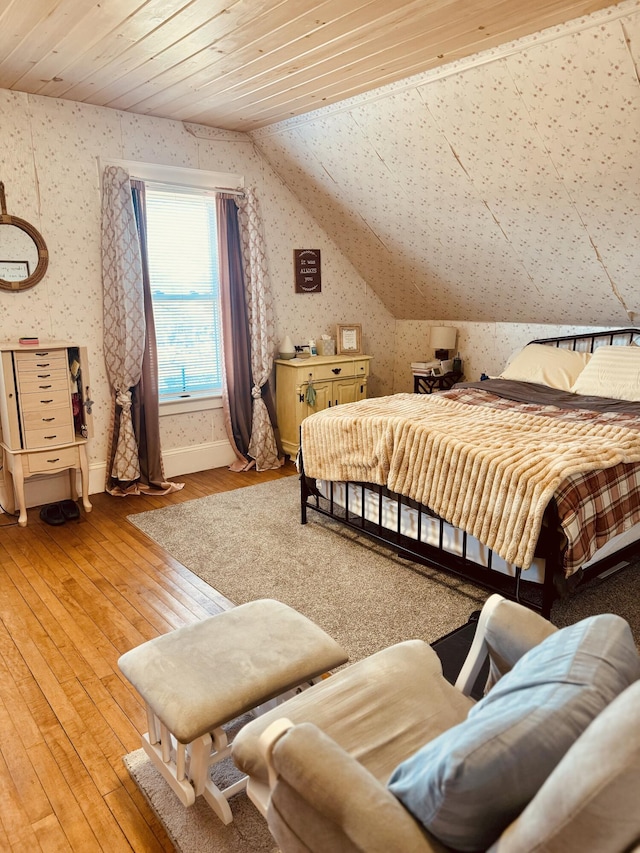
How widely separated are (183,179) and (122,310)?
3.60ft

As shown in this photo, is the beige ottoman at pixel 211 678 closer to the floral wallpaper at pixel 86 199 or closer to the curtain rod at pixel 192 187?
the floral wallpaper at pixel 86 199

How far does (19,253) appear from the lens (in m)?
3.79

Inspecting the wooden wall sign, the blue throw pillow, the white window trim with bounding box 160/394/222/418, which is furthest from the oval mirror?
the blue throw pillow

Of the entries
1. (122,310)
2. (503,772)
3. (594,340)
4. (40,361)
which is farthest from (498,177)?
(503,772)

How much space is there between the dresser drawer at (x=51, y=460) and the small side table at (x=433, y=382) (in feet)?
9.51

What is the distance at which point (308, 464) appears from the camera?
3.49 metres

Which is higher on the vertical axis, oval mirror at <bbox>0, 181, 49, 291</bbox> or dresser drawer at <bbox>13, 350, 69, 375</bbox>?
oval mirror at <bbox>0, 181, 49, 291</bbox>

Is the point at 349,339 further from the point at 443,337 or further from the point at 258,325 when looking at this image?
the point at 258,325

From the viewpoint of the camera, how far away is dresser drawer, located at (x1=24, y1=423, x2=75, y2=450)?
11.9 ft

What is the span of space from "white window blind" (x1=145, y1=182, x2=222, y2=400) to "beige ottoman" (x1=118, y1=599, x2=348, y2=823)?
10.1ft

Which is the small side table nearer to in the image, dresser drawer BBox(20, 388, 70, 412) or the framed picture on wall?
the framed picture on wall

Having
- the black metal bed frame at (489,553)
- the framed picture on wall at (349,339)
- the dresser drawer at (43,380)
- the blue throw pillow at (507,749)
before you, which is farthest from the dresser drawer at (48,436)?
the blue throw pillow at (507,749)

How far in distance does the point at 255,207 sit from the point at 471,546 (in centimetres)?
320

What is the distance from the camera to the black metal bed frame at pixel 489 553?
232cm
